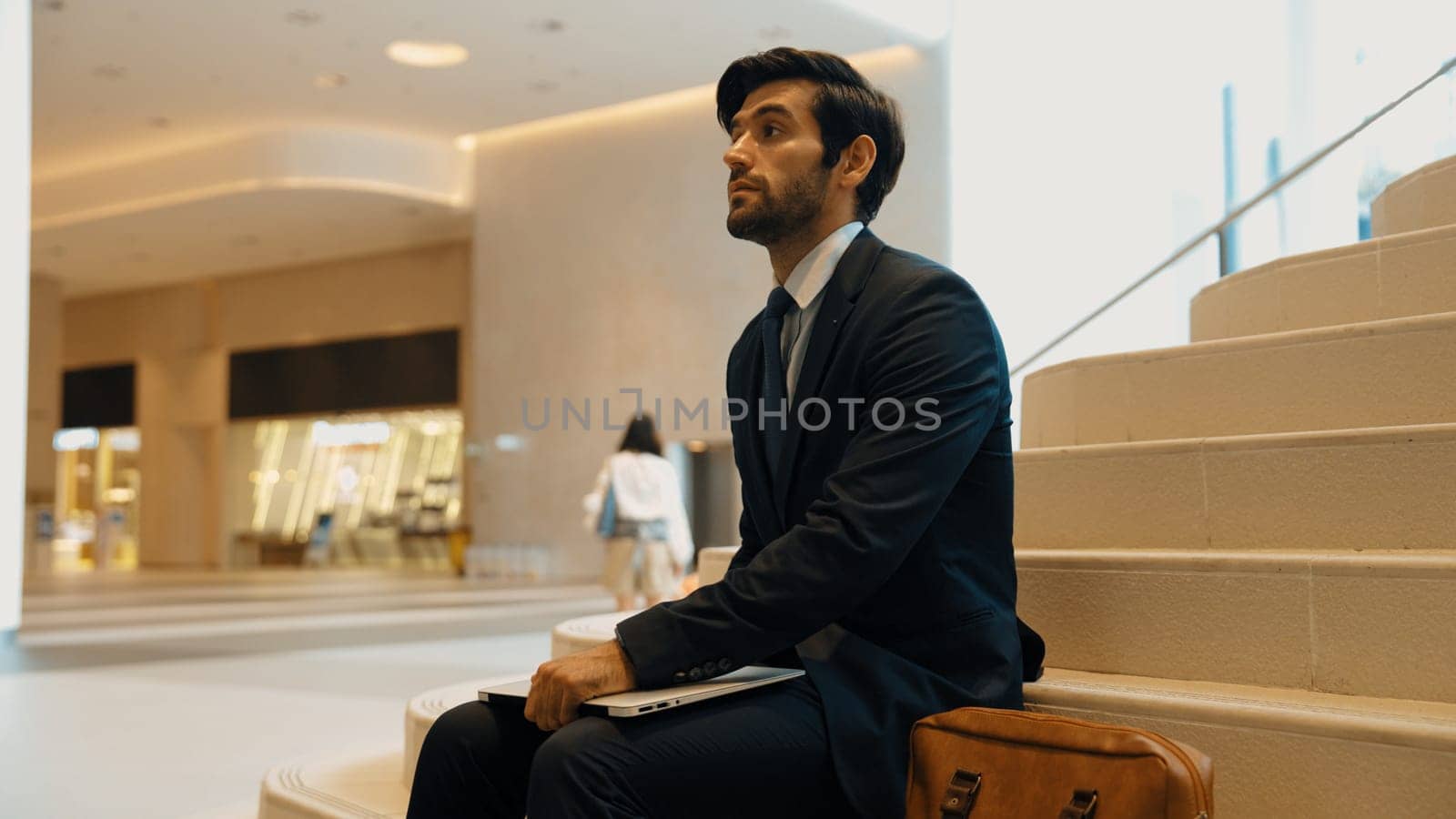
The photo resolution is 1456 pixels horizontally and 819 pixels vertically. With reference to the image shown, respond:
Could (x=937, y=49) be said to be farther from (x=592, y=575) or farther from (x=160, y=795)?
(x=160, y=795)

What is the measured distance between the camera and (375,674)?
6926 millimetres

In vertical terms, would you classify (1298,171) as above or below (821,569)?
above

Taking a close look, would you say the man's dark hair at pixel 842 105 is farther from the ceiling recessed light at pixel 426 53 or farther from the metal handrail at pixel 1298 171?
the ceiling recessed light at pixel 426 53

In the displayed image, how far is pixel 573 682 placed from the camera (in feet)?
6.08

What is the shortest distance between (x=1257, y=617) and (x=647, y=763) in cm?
129

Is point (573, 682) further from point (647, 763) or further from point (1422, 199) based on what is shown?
point (1422, 199)

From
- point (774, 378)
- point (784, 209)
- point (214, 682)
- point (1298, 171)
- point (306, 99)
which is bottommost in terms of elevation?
point (214, 682)

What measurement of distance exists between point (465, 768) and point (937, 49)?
14342 mm

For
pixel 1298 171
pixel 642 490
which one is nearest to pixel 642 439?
pixel 642 490

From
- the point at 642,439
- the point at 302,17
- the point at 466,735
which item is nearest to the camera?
the point at 466,735

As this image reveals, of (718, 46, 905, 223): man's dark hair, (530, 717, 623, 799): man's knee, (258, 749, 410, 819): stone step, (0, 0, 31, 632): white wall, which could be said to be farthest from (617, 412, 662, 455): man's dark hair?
(530, 717, 623, 799): man's knee

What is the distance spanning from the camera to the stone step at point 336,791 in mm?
3133

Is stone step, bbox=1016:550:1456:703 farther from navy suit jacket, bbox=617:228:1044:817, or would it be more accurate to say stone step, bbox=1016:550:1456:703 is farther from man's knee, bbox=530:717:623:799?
man's knee, bbox=530:717:623:799

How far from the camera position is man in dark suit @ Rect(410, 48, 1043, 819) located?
5.99 ft
